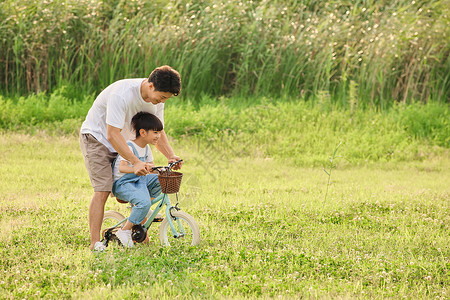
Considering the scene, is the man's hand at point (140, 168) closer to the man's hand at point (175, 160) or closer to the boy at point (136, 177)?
the boy at point (136, 177)

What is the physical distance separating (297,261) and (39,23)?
386 inches

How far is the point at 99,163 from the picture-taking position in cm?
565

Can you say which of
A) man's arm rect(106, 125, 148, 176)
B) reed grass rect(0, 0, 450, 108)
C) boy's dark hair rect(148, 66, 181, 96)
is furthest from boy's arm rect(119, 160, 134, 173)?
reed grass rect(0, 0, 450, 108)

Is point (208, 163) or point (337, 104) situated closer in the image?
point (208, 163)

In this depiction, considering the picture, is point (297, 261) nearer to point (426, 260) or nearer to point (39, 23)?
point (426, 260)

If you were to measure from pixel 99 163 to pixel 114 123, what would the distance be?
488 millimetres

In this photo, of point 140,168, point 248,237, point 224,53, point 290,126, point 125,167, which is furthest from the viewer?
point 224,53

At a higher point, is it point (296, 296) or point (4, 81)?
point (296, 296)

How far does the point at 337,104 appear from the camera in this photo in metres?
12.7

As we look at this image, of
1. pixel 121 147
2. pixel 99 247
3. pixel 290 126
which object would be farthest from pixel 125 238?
pixel 290 126

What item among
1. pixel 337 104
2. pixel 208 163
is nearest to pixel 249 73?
pixel 337 104

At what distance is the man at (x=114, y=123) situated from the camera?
17.6ft

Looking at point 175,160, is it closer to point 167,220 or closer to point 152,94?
point 167,220

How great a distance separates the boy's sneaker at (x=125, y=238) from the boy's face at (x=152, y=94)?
126cm
